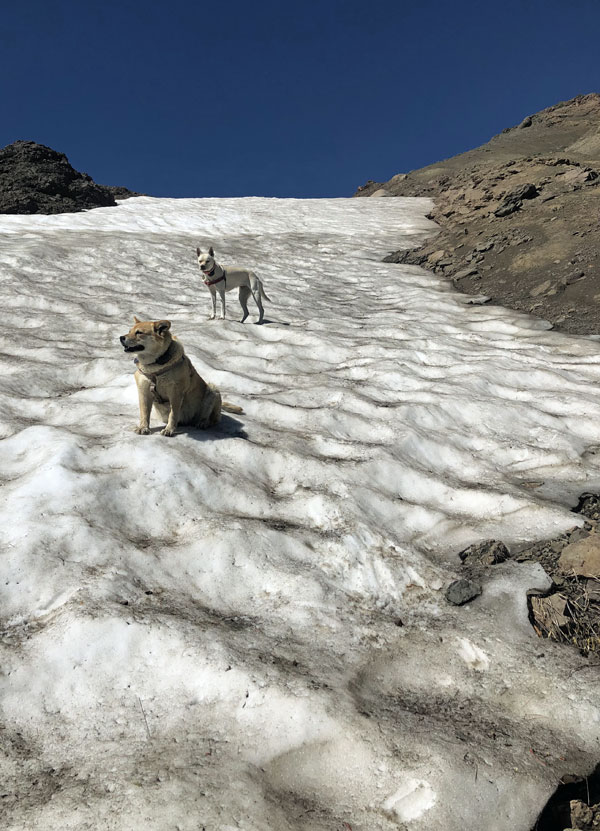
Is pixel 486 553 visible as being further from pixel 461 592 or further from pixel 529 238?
pixel 529 238

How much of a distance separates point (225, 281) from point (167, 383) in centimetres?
612

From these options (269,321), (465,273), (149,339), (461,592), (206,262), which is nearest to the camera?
(461,592)

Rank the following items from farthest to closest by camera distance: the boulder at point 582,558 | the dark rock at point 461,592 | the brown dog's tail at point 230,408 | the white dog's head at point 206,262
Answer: the white dog's head at point 206,262 < the brown dog's tail at point 230,408 < the boulder at point 582,558 < the dark rock at point 461,592

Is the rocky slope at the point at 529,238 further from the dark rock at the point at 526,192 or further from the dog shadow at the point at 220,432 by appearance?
the dog shadow at the point at 220,432

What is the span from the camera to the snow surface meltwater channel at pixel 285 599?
2.45 metres

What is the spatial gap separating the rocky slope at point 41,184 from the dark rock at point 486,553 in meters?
22.6

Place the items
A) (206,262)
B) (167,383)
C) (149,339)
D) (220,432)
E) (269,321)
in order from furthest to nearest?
(269,321) → (206,262) → (220,432) → (167,383) → (149,339)

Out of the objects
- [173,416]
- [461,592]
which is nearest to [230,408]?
[173,416]

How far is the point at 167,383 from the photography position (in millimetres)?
5312

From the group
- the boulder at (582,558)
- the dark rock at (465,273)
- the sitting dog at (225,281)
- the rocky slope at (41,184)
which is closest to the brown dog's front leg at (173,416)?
the boulder at (582,558)

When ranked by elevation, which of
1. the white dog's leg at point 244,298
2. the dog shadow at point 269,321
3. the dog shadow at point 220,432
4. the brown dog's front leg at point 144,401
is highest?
the white dog's leg at point 244,298

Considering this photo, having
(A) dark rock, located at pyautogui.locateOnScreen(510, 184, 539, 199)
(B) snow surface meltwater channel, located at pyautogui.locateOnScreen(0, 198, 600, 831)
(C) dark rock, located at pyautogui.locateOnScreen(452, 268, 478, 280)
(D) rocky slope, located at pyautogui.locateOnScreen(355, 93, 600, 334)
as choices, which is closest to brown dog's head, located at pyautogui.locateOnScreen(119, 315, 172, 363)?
(B) snow surface meltwater channel, located at pyautogui.locateOnScreen(0, 198, 600, 831)

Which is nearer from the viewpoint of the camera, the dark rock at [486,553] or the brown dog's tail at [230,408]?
the dark rock at [486,553]

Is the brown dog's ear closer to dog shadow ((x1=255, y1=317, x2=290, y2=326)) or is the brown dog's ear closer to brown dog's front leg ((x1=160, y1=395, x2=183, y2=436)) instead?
brown dog's front leg ((x1=160, y1=395, x2=183, y2=436))
